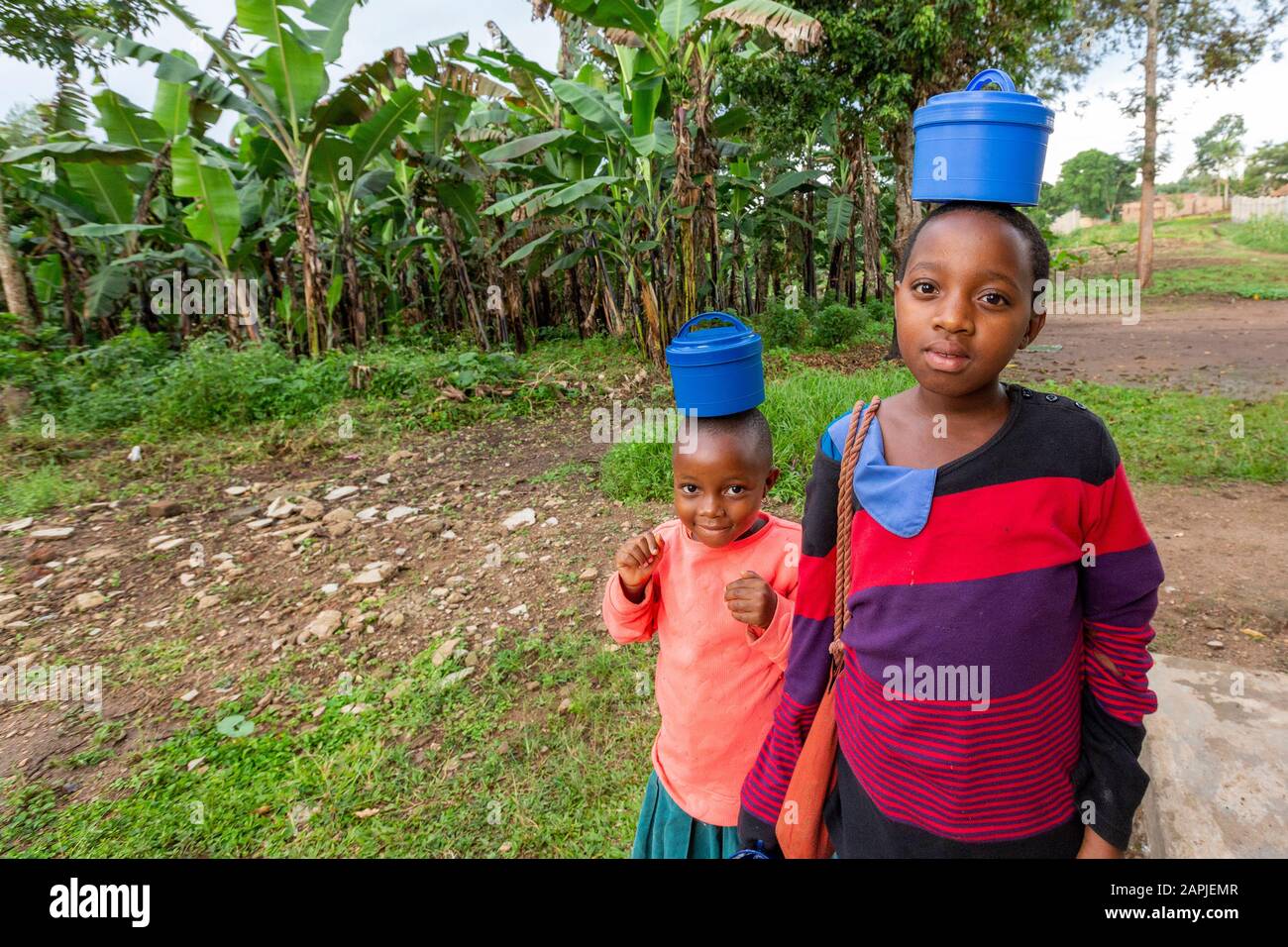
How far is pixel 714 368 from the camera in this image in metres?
1.35

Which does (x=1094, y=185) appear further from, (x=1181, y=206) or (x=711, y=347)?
(x=711, y=347)

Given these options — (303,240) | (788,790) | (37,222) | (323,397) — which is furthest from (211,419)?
(788,790)

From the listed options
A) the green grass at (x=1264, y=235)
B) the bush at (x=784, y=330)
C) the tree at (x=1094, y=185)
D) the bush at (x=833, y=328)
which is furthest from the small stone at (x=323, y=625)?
the tree at (x=1094, y=185)

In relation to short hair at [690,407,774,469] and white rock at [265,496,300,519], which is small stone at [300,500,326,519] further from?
short hair at [690,407,774,469]

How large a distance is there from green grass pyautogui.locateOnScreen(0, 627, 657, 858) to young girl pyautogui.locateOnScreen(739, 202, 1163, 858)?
1.41 meters

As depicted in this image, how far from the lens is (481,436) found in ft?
21.0

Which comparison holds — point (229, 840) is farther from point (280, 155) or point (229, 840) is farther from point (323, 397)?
point (280, 155)

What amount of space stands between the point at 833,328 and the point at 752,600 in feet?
30.7

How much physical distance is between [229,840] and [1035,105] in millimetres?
2861

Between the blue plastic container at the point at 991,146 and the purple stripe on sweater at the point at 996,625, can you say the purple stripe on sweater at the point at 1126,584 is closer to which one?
the purple stripe on sweater at the point at 996,625

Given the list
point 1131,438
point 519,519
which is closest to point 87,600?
point 519,519

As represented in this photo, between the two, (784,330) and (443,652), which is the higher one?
(784,330)

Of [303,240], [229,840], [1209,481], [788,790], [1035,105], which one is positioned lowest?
[229,840]

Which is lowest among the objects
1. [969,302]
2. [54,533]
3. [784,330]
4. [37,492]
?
[54,533]
